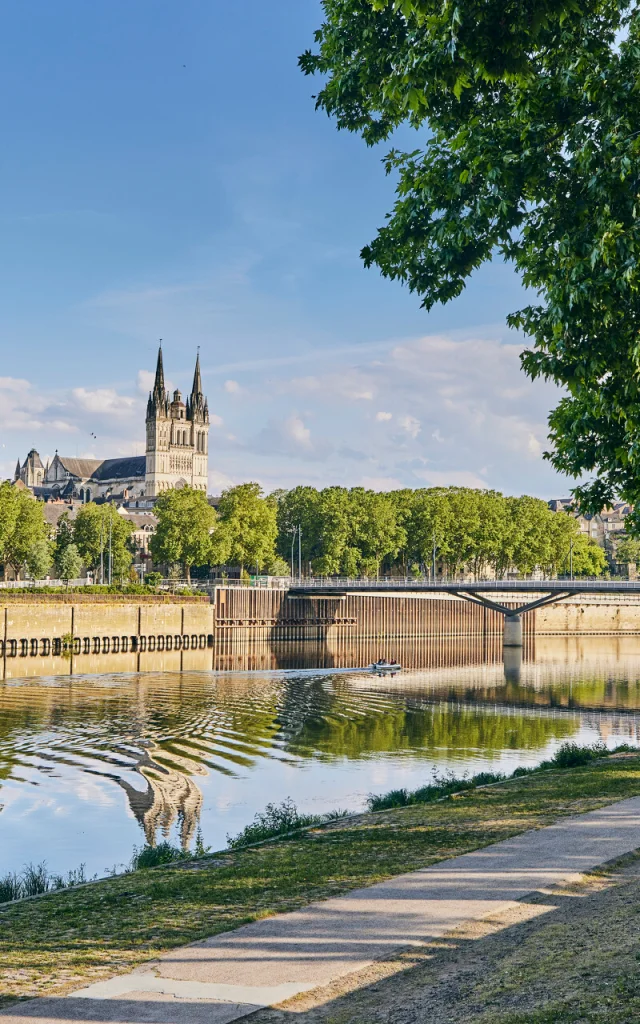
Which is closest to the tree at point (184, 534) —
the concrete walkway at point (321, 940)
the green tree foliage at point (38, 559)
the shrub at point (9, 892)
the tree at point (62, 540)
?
the tree at point (62, 540)

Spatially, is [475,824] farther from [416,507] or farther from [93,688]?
[416,507]

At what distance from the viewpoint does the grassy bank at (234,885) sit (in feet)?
40.7

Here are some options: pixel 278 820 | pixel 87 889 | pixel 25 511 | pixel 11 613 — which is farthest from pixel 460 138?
pixel 25 511

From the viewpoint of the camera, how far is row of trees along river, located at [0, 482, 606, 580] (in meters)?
139

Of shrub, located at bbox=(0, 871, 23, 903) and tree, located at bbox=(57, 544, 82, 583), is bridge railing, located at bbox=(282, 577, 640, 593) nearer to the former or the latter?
tree, located at bbox=(57, 544, 82, 583)

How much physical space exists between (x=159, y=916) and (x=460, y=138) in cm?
1177

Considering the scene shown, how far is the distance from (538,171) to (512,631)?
10354cm

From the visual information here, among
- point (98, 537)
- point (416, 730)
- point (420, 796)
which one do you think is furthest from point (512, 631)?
point (420, 796)

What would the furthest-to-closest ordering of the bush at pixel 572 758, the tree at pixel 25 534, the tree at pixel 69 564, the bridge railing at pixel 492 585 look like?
the tree at pixel 69 564 → the tree at pixel 25 534 → the bridge railing at pixel 492 585 → the bush at pixel 572 758

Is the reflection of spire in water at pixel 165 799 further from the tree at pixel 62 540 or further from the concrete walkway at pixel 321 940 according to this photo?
the tree at pixel 62 540

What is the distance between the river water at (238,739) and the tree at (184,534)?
55.0 metres

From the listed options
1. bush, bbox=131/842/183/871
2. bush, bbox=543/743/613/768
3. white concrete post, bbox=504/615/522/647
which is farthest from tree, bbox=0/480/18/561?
bush, bbox=131/842/183/871

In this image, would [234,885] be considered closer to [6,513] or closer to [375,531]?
[6,513]

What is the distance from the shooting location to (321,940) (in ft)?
40.7
